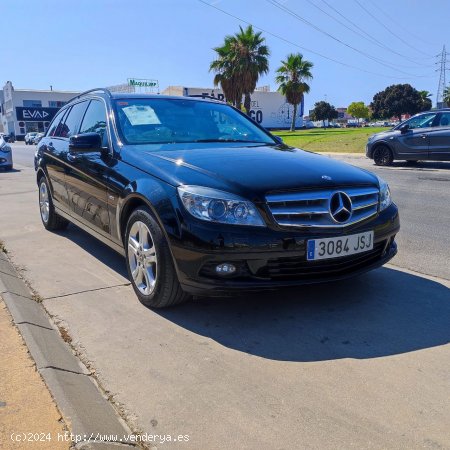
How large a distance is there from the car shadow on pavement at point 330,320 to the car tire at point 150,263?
0.16 metres

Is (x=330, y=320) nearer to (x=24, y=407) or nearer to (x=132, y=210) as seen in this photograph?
(x=132, y=210)

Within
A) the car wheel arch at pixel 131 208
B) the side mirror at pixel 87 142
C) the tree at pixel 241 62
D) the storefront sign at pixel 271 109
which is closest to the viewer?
the car wheel arch at pixel 131 208

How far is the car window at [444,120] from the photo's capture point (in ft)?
43.1

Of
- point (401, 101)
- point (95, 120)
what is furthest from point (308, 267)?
point (401, 101)

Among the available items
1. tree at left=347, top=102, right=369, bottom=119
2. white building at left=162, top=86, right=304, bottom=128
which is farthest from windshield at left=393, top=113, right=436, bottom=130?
tree at left=347, top=102, right=369, bottom=119

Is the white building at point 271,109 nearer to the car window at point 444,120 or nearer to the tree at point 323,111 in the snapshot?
the tree at point 323,111

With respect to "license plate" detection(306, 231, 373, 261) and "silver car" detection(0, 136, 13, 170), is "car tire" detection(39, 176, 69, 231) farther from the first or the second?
"silver car" detection(0, 136, 13, 170)

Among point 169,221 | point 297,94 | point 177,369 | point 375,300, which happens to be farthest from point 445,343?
point 297,94

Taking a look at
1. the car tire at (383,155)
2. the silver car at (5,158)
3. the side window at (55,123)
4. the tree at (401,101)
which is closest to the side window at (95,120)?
the side window at (55,123)

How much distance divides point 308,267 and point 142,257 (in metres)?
1.22

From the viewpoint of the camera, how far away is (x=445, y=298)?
3.77 metres

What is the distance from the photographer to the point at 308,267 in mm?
3225

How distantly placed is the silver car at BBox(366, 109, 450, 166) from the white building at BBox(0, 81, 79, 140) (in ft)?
217

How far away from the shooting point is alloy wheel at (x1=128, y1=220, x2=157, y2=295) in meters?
3.49
